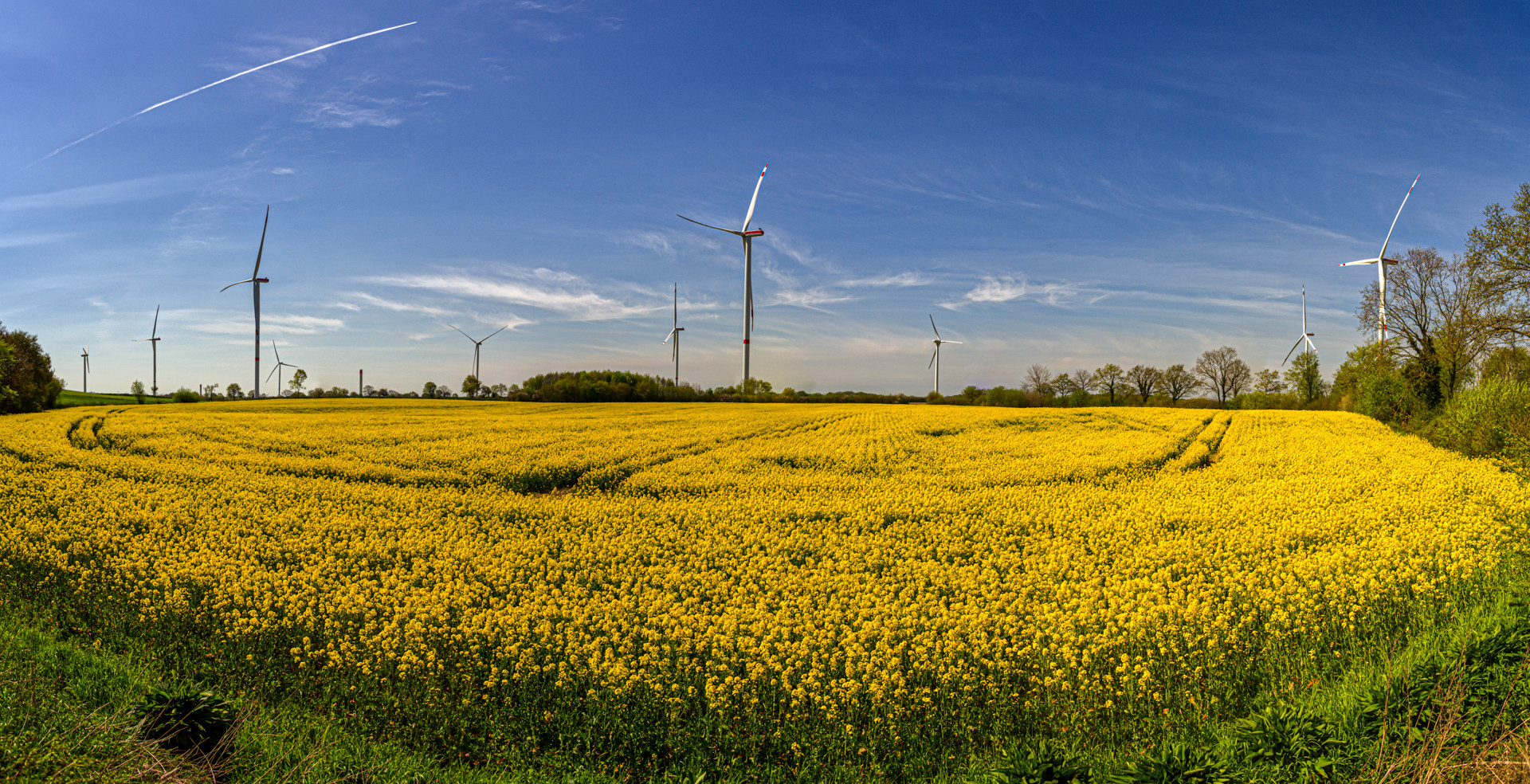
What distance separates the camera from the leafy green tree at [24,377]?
60469mm

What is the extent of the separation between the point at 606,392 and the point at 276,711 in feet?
257

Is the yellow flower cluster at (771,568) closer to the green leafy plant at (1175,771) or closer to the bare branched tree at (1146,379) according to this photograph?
the green leafy plant at (1175,771)

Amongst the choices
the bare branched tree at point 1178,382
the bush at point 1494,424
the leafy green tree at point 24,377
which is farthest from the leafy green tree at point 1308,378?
the leafy green tree at point 24,377

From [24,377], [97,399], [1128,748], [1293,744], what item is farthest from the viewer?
[97,399]

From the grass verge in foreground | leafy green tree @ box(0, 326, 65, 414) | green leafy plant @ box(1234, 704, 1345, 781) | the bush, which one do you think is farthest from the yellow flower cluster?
leafy green tree @ box(0, 326, 65, 414)

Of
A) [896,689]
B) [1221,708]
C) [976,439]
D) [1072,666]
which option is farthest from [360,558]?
[976,439]

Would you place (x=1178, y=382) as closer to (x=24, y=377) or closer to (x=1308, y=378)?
(x=1308, y=378)

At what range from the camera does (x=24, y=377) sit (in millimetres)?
65500

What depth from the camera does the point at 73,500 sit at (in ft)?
57.8

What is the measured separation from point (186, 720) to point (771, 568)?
7.82 m

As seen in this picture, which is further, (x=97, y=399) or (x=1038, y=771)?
(x=97, y=399)

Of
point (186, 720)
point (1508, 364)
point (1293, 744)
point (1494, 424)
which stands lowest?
point (1293, 744)

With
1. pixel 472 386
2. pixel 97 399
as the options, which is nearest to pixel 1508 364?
pixel 472 386

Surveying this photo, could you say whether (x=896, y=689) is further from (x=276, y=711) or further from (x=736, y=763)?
(x=276, y=711)
